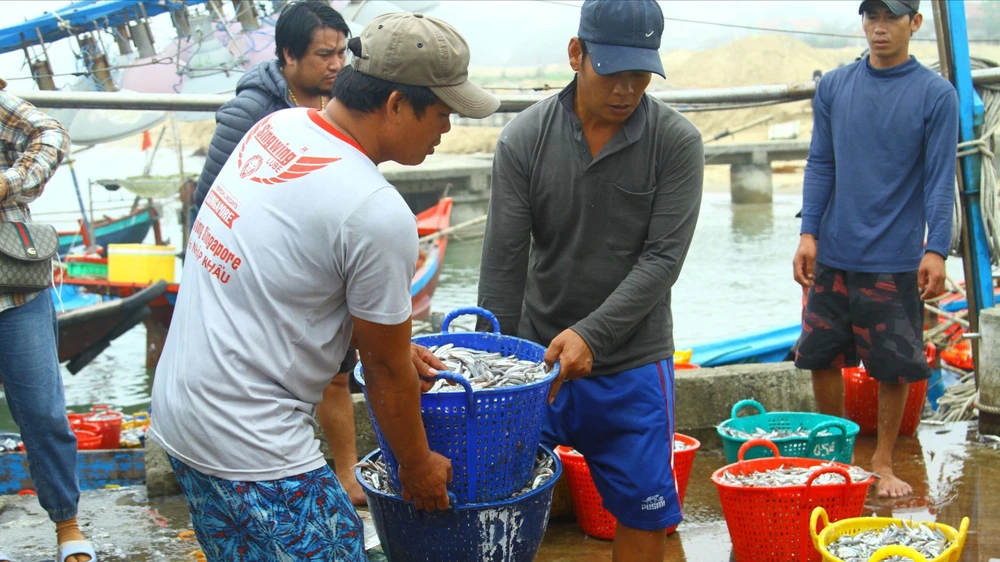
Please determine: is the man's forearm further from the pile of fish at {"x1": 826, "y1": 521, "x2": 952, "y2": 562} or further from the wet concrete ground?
the wet concrete ground

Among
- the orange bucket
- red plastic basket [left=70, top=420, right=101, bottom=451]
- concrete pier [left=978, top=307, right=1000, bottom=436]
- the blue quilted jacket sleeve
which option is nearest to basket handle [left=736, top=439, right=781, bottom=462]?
concrete pier [left=978, top=307, right=1000, bottom=436]

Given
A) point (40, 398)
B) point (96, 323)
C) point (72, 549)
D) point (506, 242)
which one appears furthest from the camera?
point (96, 323)

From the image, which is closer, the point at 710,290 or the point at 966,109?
the point at 966,109

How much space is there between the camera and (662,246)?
2955 millimetres

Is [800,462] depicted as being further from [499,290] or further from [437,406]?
[437,406]

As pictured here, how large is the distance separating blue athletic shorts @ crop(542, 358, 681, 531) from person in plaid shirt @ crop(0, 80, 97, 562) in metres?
1.87

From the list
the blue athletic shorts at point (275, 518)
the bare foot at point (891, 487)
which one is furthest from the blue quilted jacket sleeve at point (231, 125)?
the bare foot at point (891, 487)

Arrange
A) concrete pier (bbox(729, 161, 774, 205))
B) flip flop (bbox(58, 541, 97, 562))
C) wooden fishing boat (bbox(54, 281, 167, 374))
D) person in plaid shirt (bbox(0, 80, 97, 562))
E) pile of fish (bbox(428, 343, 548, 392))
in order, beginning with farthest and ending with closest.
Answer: concrete pier (bbox(729, 161, 774, 205))
wooden fishing boat (bbox(54, 281, 167, 374))
flip flop (bbox(58, 541, 97, 562))
person in plaid shirt (bbox(0, 80, 97, 562))
pile of fish (bbox(428, 343, 548, 392))

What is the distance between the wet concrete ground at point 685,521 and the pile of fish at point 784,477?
360 millimetres

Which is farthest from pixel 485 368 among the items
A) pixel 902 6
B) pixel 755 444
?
pixel 902 6

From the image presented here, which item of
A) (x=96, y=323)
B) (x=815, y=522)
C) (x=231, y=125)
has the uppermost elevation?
(x=231, y=125)

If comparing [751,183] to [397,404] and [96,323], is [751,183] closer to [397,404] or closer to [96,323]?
[96,323]

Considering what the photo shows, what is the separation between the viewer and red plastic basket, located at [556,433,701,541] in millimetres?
3926

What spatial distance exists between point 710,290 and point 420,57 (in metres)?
19.9
